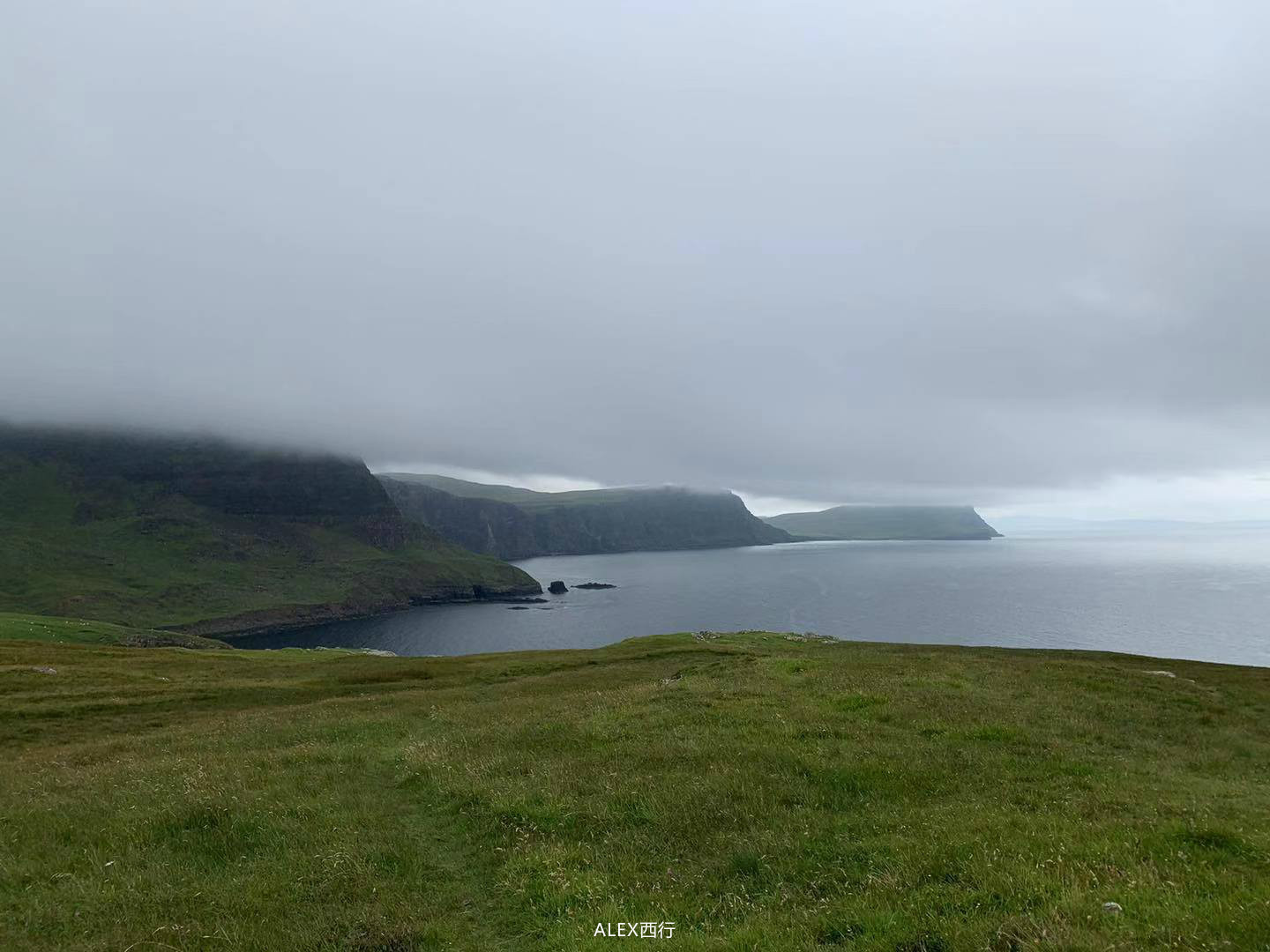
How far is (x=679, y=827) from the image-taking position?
13578 mm

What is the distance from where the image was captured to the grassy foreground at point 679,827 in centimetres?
916

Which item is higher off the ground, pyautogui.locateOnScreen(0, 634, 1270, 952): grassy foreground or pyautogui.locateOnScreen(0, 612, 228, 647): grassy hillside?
pyautogui.locateOnScreen(0, 634, 1270, 952): grassy foreground

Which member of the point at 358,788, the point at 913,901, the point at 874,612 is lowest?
the point at 874,612

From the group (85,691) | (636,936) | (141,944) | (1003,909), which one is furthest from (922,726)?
(85,691)

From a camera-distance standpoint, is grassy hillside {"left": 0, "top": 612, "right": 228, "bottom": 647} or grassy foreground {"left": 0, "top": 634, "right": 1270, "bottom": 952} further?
grassy hillside {"left": 0, "top": 612, "right": 228, "bottom": 647}

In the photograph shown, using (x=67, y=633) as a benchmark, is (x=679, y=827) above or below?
above

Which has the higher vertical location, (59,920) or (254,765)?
(59,920)

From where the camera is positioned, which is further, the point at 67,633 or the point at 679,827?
the point at 67,633

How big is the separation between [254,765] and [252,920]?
39.9ft

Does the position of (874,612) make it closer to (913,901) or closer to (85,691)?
(85,691)

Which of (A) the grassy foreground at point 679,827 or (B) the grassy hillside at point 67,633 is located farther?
(B) the grassy hillside at point 67,633

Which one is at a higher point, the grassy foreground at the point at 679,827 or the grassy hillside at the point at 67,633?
the grassy foreground at the point at 679,827

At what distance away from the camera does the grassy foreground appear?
9.16 metres

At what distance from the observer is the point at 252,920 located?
34.3 feet
